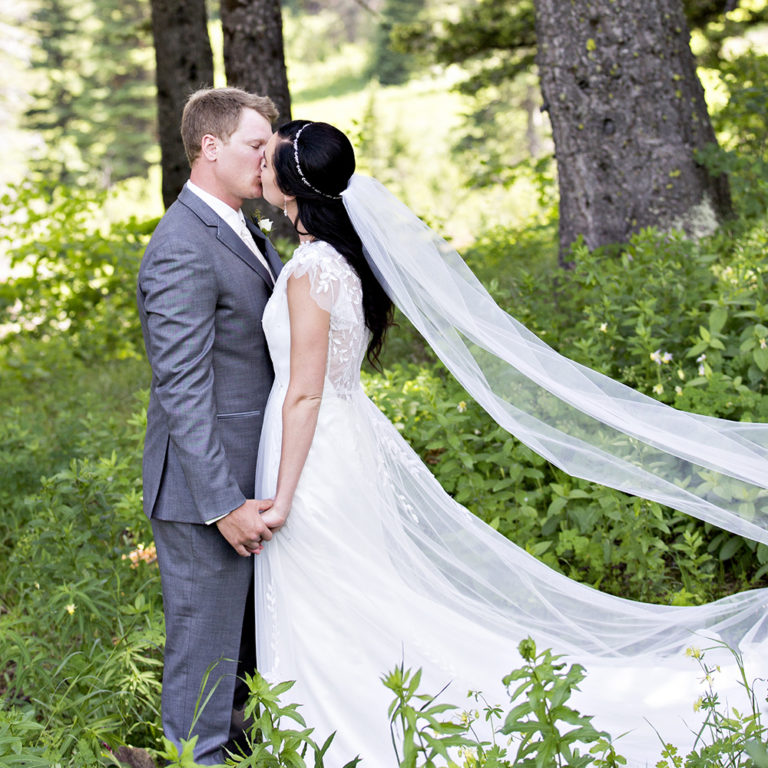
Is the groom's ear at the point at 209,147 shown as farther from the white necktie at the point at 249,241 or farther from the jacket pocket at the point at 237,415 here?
the jacket pocket at the point at 237,415

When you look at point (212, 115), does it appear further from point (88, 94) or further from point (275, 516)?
point (88, 94)

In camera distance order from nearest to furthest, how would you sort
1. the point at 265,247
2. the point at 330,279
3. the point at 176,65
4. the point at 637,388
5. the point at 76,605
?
the point at 330,279 → the point at 265,247 → the point at 76,605 → the point at 637,388 → the point at 176,65

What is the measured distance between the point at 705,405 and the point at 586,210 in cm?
225

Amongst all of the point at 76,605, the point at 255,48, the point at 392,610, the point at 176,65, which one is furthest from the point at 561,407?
the point at 176,65

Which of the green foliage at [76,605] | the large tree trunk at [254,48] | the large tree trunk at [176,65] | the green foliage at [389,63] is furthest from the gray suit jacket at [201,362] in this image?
the green foliage at [389,63]

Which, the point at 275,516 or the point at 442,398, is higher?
the point at 442,398

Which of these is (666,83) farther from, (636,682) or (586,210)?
(636,682)

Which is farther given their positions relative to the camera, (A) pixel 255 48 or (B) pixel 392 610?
(A) pixel 255 48

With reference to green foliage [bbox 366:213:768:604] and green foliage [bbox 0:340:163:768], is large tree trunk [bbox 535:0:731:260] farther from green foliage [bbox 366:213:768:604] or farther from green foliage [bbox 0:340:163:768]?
green foliage [bbox 0:340:163:768]

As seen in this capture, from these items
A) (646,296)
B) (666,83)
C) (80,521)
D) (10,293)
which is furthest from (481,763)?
(10,293)

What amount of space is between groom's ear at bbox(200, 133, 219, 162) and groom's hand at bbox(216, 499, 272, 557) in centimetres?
115

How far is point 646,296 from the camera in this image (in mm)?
4480

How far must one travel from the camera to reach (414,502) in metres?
3.12

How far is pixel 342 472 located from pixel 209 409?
1.75 feet
